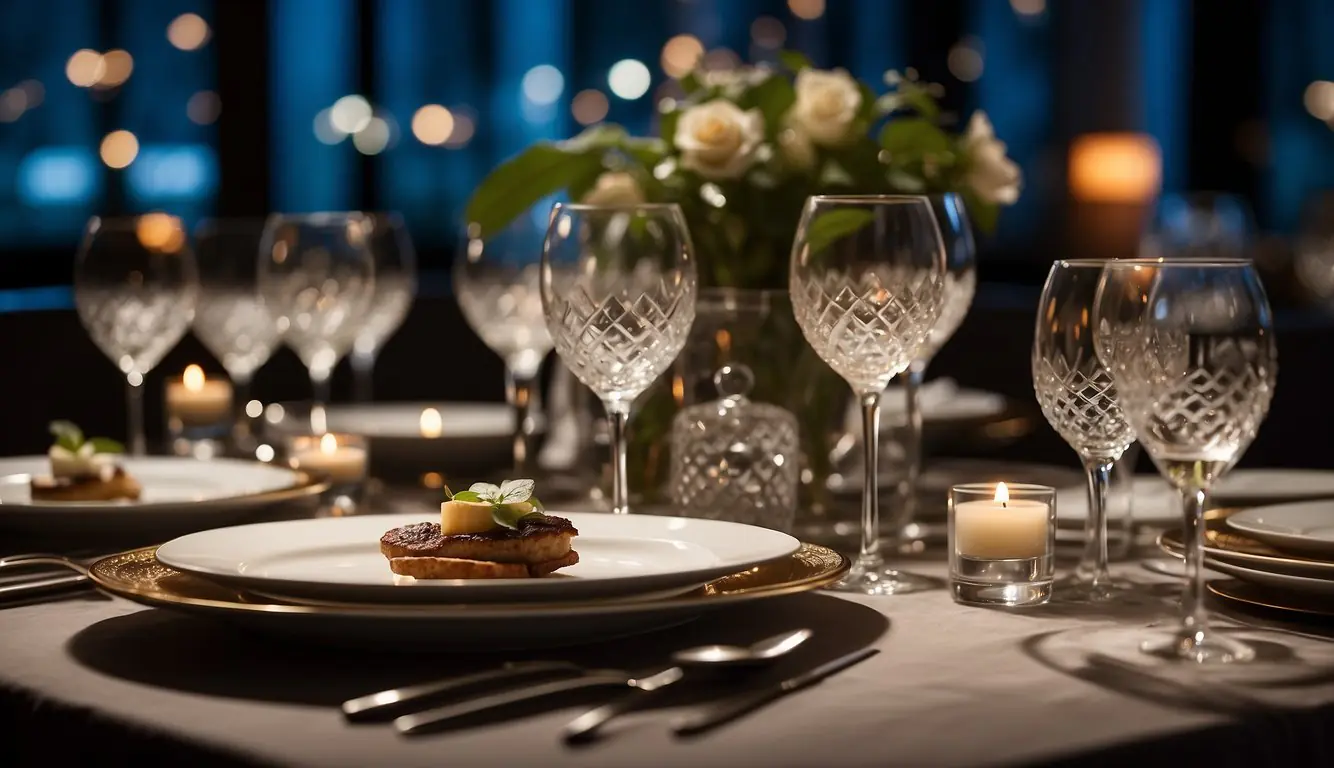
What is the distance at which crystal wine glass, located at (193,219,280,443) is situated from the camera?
2031 mm

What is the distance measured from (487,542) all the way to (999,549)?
1.19 feet

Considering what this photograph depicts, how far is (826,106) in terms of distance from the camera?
60.7 inches

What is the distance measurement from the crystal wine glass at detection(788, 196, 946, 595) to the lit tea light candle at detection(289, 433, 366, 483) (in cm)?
56

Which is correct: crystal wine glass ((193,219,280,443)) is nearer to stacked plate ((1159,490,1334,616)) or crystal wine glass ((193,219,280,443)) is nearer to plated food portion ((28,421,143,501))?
plated food portion ((28,421,143,501))

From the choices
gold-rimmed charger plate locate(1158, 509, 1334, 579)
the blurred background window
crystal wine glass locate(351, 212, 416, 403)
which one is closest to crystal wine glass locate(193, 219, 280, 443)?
crystal wine glass locate(351, 212, 416, 403)

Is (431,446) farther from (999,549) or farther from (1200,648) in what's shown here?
(1200,648)

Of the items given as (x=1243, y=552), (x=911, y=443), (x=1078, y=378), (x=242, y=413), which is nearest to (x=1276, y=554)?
(x=1243, y=552)

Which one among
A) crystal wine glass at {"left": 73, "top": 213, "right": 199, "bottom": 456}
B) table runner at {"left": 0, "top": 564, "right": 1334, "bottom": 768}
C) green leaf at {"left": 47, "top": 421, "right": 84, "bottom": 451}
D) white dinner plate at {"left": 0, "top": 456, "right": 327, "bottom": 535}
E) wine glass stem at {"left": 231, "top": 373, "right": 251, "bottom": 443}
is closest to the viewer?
table runner at {"left": 0, "top": 564, "right": 1334, "bottom": 768}

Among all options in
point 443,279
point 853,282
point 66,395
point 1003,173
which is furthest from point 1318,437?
point 443,279

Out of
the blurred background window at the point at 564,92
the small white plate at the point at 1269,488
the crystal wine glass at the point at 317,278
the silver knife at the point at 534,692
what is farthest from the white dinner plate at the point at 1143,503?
the blurred background window at the point at 564,92

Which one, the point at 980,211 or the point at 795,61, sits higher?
the point at 795,61

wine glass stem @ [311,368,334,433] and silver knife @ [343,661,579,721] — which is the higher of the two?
wine glass stem @ [311,368,334,433]

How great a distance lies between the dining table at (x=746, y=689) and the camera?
0.78 meters

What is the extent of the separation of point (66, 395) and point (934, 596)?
2.27 meters
